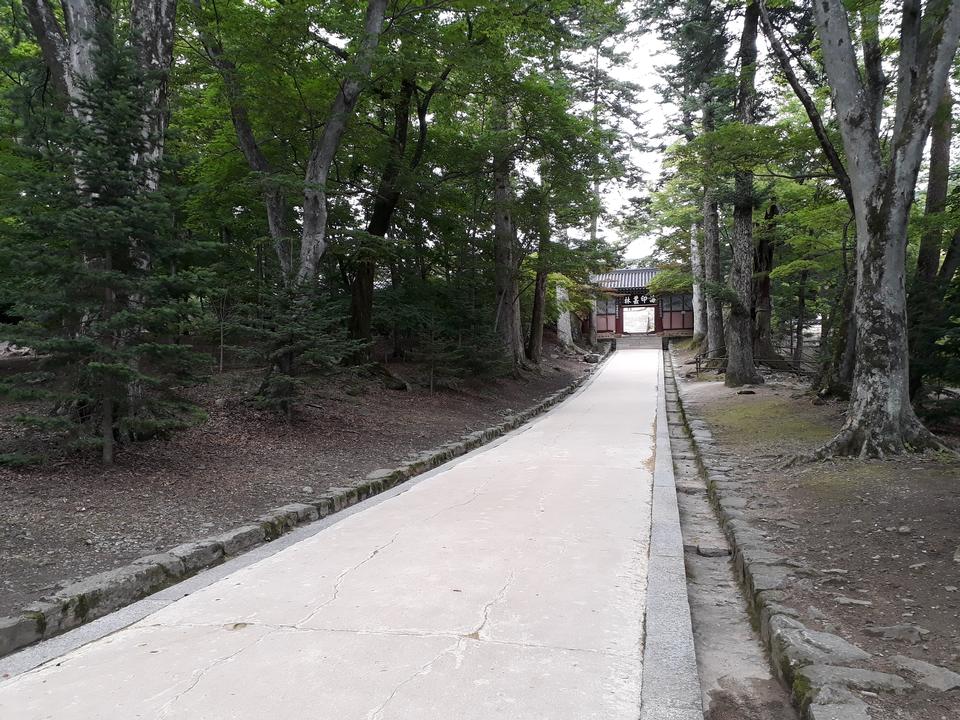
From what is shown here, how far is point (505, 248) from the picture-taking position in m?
18.9

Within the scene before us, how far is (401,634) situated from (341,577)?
108 cm

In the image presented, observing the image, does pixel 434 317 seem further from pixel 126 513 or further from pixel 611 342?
pixel 611 342

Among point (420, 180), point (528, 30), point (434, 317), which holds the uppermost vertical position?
point (528, 30)

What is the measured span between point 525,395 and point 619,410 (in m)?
3.44

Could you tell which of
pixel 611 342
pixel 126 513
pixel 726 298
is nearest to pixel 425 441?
pixel 126 513

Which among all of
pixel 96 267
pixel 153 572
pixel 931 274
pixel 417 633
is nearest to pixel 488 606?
pixel 417 633

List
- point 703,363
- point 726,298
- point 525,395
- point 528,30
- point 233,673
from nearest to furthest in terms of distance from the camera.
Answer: point 233,673
point 528,30
point 726,298
point 525,395
point 703,363

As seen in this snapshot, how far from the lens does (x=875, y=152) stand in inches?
300

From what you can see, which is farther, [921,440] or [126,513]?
[921,440]

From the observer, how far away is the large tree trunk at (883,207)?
7.05m

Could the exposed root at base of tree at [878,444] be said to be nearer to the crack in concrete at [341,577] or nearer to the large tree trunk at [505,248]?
the crack in concrete at [341,577]

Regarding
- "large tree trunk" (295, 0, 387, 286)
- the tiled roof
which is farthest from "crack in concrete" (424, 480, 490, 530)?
the tiled roof

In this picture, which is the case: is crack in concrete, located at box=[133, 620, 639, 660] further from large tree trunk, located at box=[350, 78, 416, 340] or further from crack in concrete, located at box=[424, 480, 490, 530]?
large tree trunk, located at box=[350, 78, 416, 340]

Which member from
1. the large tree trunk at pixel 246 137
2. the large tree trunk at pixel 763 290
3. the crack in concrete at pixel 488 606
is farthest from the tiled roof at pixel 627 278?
the crack in concrete at pixel 488 606
